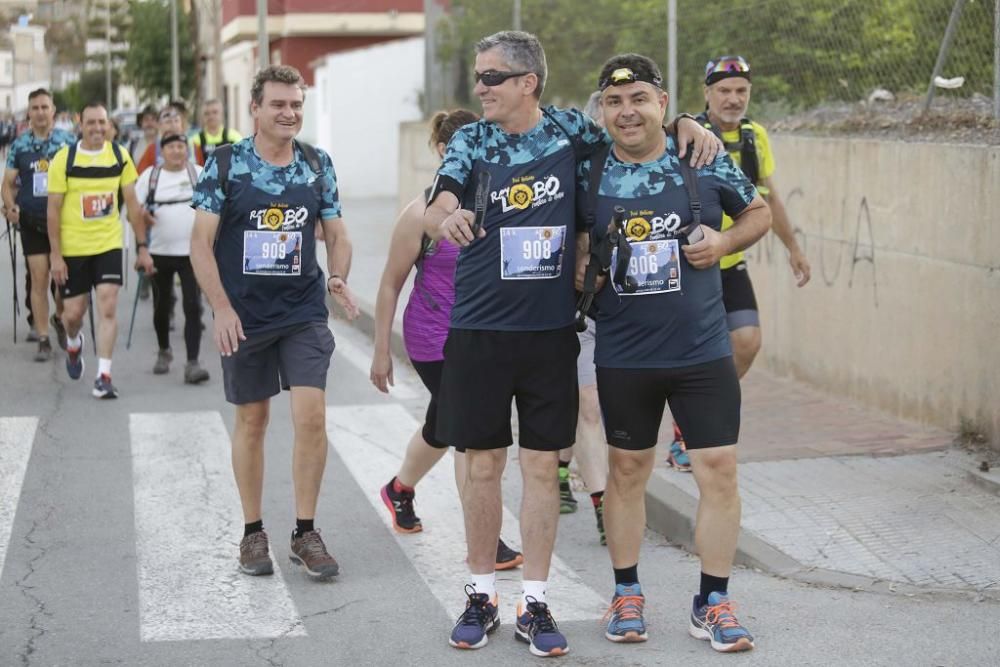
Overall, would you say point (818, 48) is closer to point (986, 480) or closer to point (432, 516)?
point (986, 480)

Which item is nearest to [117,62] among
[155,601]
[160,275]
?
[160,275]

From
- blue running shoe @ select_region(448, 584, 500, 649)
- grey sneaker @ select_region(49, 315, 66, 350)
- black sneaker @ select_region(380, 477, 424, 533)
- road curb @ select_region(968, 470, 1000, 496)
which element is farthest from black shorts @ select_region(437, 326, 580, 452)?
grey sneaker @ select_region(49, 315, 66, 350)

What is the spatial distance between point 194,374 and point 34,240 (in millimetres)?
1859

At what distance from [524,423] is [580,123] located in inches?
40.1

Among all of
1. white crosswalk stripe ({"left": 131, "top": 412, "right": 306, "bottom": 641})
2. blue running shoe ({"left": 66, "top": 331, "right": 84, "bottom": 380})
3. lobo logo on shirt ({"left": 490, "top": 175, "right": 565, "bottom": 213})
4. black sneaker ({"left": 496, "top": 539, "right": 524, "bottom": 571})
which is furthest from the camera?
blue running shoe ({"left": 66, "top": 331, "right": 84, "bottom": 380})

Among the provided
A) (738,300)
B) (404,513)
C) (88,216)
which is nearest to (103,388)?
(88,216)

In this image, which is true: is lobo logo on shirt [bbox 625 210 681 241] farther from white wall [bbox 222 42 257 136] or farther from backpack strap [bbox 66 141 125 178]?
white wall [bbox 222 42 257 136]

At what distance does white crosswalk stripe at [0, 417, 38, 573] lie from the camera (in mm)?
7203

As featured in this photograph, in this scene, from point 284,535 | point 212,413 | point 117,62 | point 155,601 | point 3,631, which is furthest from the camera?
point 117,62

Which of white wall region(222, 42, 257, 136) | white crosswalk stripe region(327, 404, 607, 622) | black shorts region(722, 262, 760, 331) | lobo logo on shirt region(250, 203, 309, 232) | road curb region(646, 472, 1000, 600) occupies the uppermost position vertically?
white wall region(222, 42, 257, 136)

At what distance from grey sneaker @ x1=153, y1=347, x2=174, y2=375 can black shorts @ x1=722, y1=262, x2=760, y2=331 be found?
5.22m

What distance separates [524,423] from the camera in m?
5.43

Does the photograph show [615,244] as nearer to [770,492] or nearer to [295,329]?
[295,329]

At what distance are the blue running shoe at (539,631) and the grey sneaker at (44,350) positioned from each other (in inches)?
294
